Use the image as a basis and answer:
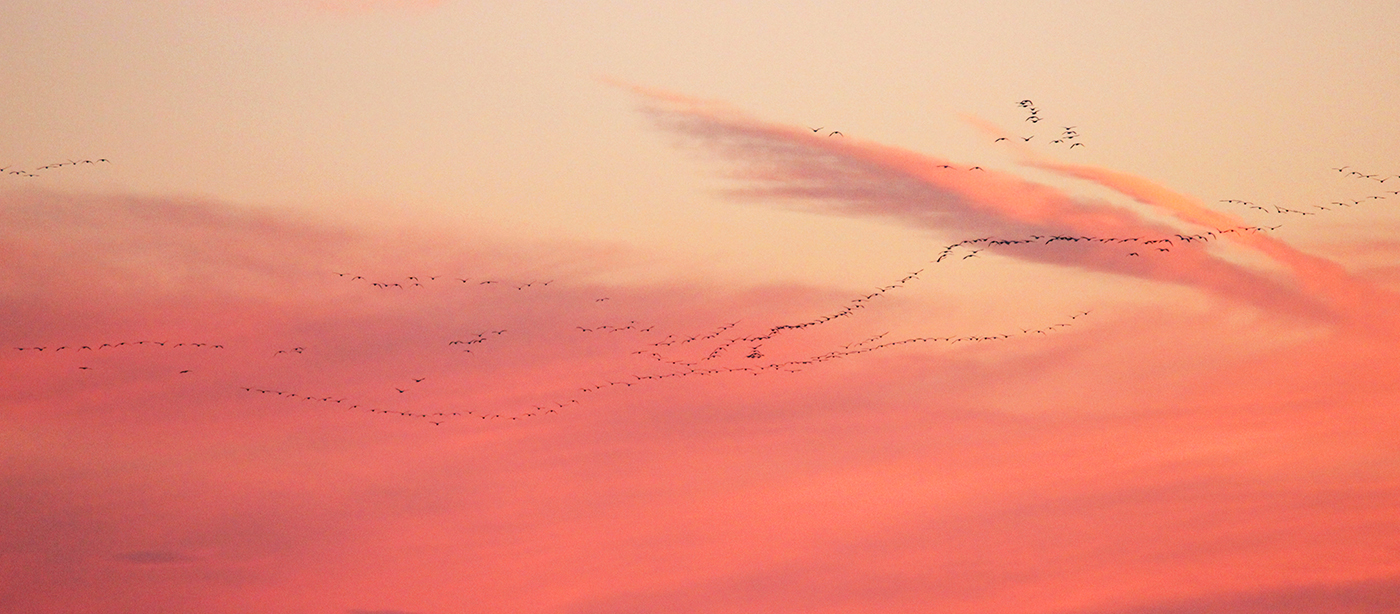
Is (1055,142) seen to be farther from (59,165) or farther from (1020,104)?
(59,165)

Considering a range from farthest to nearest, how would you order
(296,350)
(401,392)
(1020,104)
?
(401,392) → (296,350) → (1020,104)

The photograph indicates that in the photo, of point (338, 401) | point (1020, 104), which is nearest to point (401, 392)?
point (338, 401)

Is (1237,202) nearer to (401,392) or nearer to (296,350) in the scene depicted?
(401,392)

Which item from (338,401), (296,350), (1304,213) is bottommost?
(338,401)

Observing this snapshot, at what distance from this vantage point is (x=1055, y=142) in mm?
46094

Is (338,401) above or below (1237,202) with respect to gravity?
below

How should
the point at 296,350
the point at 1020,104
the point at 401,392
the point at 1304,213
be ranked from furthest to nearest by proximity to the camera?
the point at 401,392 → the point at 296,350 → the point at 1304,213 → the point at 1020,104

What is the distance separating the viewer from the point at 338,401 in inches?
2501

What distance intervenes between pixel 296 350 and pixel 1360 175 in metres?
73.8

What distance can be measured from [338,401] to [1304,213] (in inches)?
2789

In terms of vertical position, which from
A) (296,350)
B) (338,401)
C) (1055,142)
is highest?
(1055,142)

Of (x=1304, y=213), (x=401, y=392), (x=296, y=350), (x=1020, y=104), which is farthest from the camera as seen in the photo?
(x=401, y=392)

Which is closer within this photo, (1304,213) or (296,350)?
(1304,213)

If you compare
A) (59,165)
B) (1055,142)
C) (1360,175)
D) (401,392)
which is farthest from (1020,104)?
(59,165)
